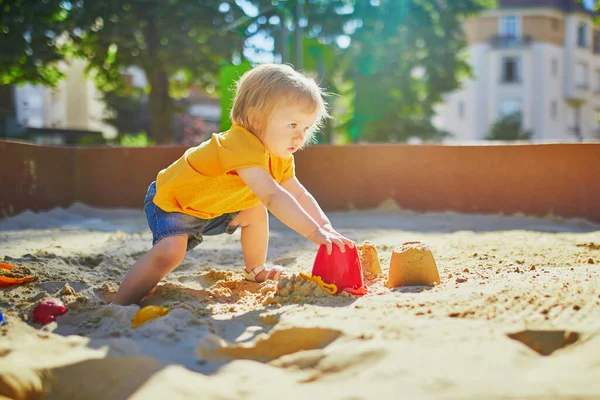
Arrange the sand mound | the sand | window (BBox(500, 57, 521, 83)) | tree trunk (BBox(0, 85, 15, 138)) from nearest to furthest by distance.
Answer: the sand
the sand mound
tree trunk (BBox(0, 85, 15, 138))
window (BBox(500, 57, 521, 83))

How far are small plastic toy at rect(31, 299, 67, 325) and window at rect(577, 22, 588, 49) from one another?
31379mm

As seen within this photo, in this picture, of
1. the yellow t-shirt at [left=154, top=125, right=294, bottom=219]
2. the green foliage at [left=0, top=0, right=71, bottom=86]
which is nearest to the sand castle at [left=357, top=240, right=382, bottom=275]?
the yellow t-shirt at [left=154, top=125, right=294, bottom=219]

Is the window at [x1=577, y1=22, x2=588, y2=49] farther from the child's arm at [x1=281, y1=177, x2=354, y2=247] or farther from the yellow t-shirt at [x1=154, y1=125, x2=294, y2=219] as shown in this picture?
the yellow t-shirt at [x1=154, y1=125, x2=294, y2=219]

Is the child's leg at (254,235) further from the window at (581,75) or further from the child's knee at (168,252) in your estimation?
the window at (581,75)

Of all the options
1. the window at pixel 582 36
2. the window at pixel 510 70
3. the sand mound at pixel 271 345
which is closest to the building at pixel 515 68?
the window at pixel 510 70

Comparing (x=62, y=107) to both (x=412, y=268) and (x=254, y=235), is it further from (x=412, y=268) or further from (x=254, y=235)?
(x=412, y=268)

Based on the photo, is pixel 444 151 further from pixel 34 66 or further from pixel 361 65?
pixel 361 65

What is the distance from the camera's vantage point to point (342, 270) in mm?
2289

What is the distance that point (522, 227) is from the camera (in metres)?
4.50

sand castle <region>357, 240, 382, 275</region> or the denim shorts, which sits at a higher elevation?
the denim shorts

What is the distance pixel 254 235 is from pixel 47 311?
961 mm

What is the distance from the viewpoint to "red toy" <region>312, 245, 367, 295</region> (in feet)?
7.47

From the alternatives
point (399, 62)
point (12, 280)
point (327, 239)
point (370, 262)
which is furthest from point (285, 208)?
point (399, 62)

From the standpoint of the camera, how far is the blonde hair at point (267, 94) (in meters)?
2.36
